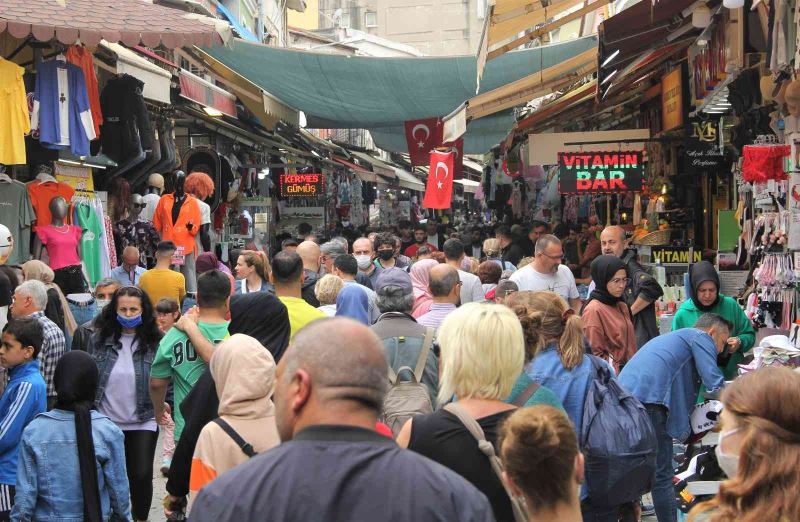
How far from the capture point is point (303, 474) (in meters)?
2.58

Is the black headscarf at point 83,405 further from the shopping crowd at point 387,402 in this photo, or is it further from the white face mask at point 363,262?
the white face mask at point 363,262

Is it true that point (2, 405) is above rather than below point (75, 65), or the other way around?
below

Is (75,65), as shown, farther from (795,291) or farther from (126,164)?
(795,291)

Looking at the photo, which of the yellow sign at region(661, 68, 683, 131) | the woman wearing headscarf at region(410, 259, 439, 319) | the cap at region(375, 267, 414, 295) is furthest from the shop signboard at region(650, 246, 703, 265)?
the cap at region(375, 267, 414, 295)

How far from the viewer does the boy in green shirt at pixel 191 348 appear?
21.1 ft

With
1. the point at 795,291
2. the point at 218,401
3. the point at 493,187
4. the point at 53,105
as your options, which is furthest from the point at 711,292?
the point at 493,187

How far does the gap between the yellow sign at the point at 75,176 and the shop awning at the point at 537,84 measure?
5720mm

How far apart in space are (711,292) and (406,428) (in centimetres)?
481

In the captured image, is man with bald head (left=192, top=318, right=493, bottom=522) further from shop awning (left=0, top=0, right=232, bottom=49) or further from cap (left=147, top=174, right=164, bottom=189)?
cap (left=147, top=174, right=164, bottom=189)

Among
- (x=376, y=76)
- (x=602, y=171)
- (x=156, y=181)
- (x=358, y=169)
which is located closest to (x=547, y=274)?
(x=602, y=171)

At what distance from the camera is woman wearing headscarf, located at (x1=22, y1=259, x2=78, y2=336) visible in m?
8.83

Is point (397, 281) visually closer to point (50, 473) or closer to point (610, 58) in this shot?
point (50, 473)

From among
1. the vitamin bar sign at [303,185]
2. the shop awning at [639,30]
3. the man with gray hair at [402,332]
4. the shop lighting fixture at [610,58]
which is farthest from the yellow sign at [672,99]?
the vitamin bar sign at [303,185]

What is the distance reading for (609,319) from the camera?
8.02 meters
